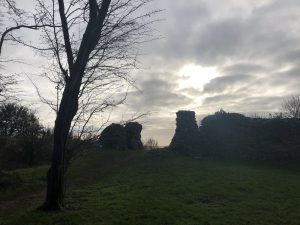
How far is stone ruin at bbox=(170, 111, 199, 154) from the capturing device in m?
25.6

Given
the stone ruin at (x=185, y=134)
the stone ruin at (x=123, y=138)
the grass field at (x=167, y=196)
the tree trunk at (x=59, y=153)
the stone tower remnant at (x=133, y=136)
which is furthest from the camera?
the stone tower remnant at (x=133, y=136)

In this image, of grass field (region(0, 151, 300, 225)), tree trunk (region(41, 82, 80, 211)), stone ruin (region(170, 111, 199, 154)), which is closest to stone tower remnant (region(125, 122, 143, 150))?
stone ruin (region(170, 111, 199, 154))

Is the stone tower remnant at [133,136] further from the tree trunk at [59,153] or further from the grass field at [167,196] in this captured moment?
the tree trunk at [59,153]

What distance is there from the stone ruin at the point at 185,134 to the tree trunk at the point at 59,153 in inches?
609

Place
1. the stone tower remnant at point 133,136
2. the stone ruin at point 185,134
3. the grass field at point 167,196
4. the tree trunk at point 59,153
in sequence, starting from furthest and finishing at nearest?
the stone tower remnant at point 133,136, the stone ruin at point 185,134, the tree trunk at point 59,153, the grass field at point 167,196

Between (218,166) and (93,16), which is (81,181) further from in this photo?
(93,16)

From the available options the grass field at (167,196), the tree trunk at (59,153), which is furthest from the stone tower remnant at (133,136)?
the tree trunk at (59,153)

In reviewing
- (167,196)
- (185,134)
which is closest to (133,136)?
(185,134)

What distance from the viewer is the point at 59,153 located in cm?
1040

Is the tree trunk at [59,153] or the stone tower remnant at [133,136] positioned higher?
the stone tower remnant at [133,136]

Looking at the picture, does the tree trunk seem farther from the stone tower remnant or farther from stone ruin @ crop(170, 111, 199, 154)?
the stone tower remnant

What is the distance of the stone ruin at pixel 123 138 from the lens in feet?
96.7

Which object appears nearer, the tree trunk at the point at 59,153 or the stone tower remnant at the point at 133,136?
the tree trunk at the point at 59,153

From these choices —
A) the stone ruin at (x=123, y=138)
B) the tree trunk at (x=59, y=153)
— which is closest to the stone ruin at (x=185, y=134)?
the stone ruin at (x=123, y=138)
